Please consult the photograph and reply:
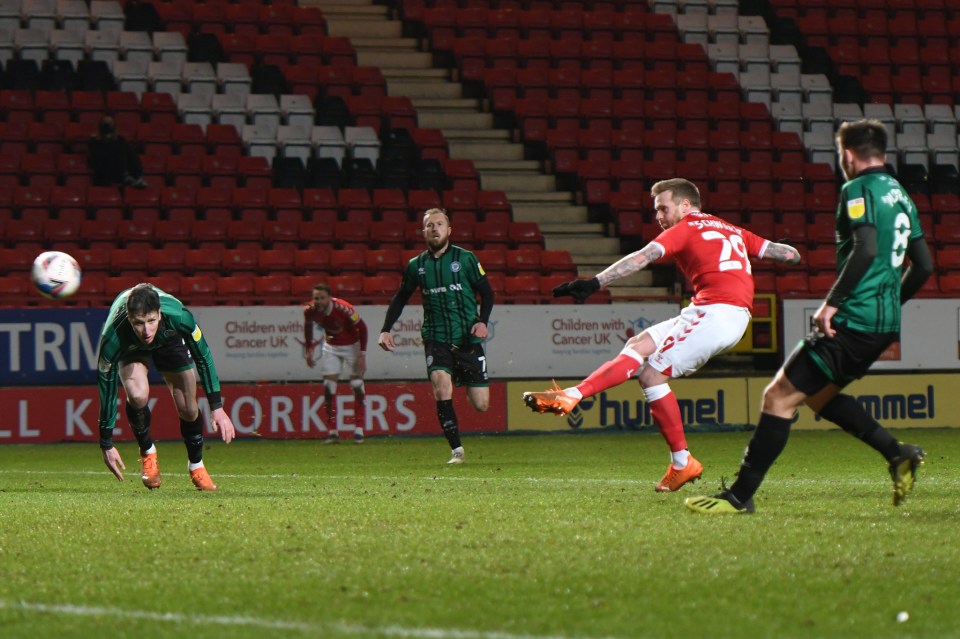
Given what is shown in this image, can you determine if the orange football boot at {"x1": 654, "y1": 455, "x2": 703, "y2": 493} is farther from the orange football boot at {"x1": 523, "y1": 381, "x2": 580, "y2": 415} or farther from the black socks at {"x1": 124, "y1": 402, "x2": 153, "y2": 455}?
the black socks at {"x1": 124, "y1": 402, "x2": 153, "y2": 455}

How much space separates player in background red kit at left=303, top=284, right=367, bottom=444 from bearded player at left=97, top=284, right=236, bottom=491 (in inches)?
291

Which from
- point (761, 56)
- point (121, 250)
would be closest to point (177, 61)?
point (121, 250)

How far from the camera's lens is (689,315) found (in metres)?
8.30

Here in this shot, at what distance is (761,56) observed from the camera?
87.8ft

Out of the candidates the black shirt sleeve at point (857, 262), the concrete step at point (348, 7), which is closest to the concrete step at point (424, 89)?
the concrete step at point (348, 7)

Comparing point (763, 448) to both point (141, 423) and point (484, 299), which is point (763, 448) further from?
point (484, 299)

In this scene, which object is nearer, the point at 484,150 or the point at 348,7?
the point at 484,150

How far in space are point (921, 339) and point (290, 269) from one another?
29.9 ft

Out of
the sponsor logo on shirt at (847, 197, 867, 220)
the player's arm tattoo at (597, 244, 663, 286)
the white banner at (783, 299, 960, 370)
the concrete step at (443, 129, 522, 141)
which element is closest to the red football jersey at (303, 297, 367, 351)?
the white banner at (783, 299, 960, 370)

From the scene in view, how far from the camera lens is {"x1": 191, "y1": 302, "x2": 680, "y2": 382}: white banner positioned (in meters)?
17.9

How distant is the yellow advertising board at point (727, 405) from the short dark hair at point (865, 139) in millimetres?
11569

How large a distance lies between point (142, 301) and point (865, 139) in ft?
14.9

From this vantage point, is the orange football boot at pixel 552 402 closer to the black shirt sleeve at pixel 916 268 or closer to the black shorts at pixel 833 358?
the black shorts at pixel 833 358

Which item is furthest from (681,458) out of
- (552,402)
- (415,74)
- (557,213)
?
(415,74)
